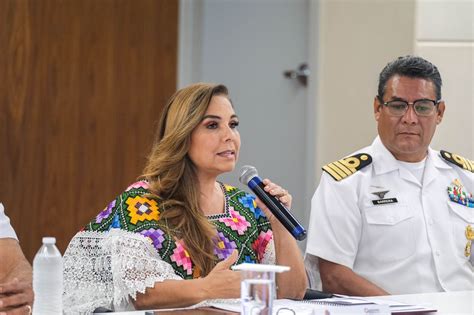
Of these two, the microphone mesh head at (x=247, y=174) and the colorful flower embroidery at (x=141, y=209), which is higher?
the microphone mesh head at (x=247, y=174)

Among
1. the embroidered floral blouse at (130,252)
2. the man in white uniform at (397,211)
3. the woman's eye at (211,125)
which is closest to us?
the embroidered floral blouse at (130,252)

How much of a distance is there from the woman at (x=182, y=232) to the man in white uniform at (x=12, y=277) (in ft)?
0.52

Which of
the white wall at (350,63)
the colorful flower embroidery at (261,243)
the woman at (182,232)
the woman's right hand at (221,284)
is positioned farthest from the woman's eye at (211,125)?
the white wall at (350,63)

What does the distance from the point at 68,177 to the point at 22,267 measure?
6.33 ft

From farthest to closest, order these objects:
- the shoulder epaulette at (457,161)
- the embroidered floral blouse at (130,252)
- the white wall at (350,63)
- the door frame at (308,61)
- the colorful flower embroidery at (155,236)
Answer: the door frame at (308,61) < the white wall at (350,63) < the shoulder epaulette at (457,161) < the colorful flower embroidery at (155,236) < the embroidered floral blouse at (130,252)

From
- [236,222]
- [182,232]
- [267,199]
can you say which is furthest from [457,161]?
[182,232]

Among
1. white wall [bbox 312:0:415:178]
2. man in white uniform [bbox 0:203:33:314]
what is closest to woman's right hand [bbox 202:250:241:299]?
man in white uniform [bbox 0:203:33:314]

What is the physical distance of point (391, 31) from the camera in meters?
4.92

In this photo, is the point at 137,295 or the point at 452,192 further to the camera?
the point at 452,192

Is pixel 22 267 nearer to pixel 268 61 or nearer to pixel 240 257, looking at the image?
pixel 240 257

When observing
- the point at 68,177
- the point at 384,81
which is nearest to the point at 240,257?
the point at 384,81

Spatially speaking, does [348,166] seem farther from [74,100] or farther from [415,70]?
[74,100]

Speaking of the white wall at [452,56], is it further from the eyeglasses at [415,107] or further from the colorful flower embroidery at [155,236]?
the colorful flower embroidery at [155,236]

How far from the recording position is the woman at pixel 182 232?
265cm
